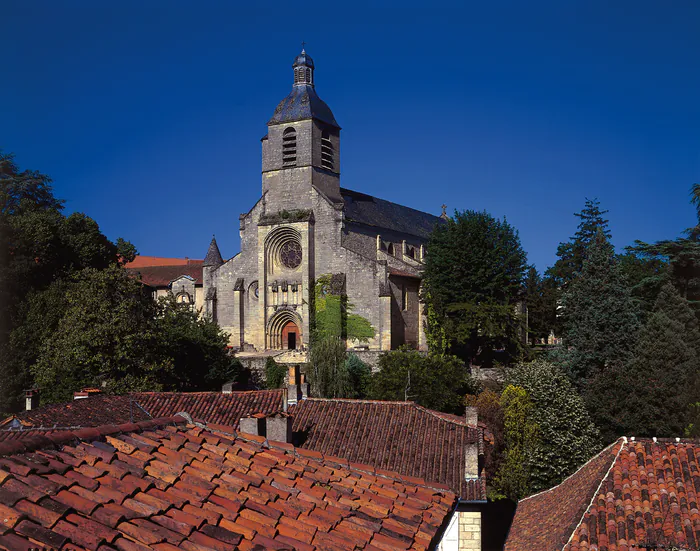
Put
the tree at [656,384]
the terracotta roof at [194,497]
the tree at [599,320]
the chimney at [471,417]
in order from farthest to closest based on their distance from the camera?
the tree at [599,320], the tree at [656,384], the chimney at [471,417], the terracotta roof at [194,497]

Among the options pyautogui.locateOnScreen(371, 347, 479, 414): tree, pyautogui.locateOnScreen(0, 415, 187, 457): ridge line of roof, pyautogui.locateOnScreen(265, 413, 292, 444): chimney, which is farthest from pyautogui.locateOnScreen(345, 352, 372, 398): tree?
pyautogui.locateOnScreen(0, 415, 187, 457): ridge line of roof

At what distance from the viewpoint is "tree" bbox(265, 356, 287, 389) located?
155 ft

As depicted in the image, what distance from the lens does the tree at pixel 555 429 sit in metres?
31.4

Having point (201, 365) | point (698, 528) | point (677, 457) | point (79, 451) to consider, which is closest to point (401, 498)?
point (79, 451)

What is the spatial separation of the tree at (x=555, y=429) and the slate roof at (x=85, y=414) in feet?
59.2

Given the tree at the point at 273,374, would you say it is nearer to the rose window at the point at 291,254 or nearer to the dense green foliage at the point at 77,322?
the dense green foliage at the point at 77,322

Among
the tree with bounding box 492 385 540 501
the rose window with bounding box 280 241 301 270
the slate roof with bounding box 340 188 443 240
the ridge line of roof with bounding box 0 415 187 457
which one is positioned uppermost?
the slate roof with bounding box 340 188 443 240

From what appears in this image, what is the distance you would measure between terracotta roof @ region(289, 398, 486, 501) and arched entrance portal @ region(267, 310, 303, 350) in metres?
28.6

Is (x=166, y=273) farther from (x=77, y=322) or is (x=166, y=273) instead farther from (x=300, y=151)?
(x=77, y=322)

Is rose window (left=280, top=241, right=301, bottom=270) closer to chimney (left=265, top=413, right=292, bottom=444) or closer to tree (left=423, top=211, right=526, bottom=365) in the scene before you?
tree (left=423, top=211, right=526, bottom=365)

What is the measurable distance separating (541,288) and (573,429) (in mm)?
27034

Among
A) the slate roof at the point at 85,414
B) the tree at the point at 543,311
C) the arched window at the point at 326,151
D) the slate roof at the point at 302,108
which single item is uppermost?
the slate roof at the point at 302,108

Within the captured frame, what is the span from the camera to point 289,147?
5659 cm

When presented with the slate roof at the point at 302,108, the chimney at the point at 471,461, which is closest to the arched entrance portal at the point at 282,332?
the slate roof at the point at 302,108
